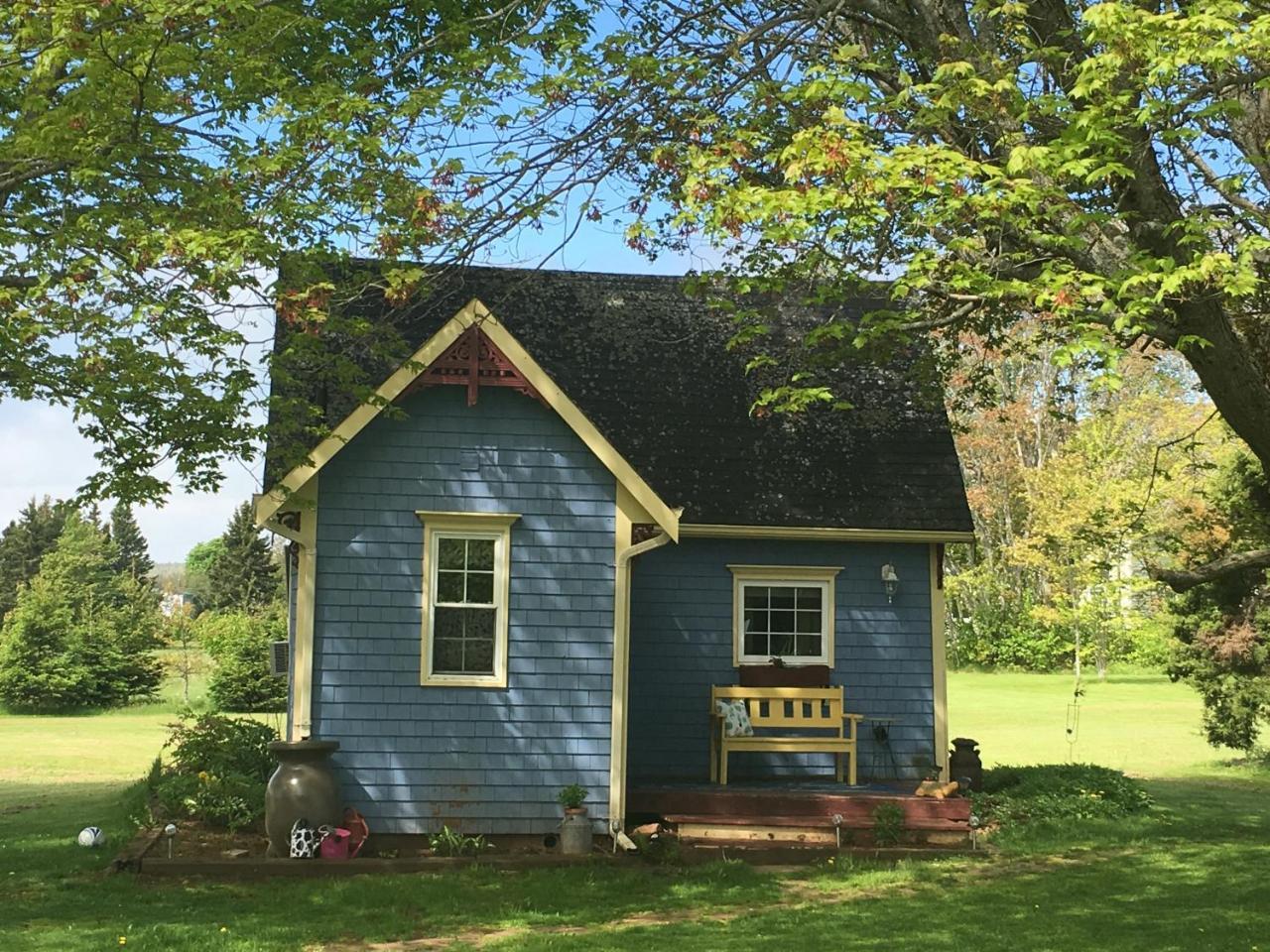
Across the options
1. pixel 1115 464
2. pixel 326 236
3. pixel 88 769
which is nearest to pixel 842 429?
pixel 326 236

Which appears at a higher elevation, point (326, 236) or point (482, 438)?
point (326, 236)

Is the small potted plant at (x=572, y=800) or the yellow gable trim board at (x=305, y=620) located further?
the yellow gable trim board at (x=305, y=620)

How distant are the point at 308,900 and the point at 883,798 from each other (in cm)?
646

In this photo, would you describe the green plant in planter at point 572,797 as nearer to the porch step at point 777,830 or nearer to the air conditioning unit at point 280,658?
the porch step at point 777,830

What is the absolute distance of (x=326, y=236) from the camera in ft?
34.8

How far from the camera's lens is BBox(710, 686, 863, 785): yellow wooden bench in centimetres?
1516

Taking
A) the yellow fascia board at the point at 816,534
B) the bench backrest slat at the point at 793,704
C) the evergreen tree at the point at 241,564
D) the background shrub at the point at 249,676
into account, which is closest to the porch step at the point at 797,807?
the bench backrest slat at the point at 793,704

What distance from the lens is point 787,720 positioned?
602 inches

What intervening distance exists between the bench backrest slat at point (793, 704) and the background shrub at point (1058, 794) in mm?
2305

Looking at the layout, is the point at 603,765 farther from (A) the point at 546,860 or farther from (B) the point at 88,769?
(B) the point at 88,769

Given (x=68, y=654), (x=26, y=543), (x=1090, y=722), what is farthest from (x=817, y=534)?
(x=26, y=543)

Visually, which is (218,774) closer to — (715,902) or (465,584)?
(465,584)

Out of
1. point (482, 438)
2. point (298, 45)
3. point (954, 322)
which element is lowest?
point (482, 438)

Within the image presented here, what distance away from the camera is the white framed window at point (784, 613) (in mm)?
16594
